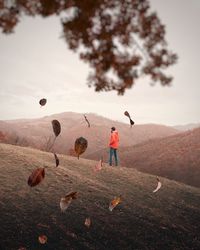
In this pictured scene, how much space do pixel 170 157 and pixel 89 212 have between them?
20.8 metres

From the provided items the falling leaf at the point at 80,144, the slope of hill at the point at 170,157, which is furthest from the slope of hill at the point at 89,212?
the slope of hill at the point at 170,157

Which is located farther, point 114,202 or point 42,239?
point 114,202

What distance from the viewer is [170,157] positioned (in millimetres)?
28719

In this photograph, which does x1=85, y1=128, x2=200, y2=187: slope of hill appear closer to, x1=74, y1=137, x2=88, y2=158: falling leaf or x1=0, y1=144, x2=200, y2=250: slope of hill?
x1=0, y1=144, x2=200, y2=250: slope of hill

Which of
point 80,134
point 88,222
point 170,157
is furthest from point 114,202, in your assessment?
point 80,134

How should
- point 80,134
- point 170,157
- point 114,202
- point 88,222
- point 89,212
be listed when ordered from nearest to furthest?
point 88,222 < point 89,212 < point 114,202 < point 170,157 < point 80,134

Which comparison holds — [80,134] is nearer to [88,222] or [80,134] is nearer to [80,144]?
[88,222]

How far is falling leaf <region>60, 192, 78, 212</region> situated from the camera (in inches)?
335

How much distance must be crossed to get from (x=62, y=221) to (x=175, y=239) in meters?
2.85

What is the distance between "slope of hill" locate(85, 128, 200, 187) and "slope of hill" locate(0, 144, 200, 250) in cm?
1007

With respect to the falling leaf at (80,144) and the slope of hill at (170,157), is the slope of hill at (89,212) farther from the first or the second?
the slope of hill at (170,157)

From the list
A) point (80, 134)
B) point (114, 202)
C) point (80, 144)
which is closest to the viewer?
point (80, 144)

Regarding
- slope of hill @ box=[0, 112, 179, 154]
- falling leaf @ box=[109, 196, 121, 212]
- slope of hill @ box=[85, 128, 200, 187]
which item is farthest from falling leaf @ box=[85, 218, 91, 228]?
slope of hill @ box=[0, 112, 179, 154]

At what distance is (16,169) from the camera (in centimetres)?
1088
